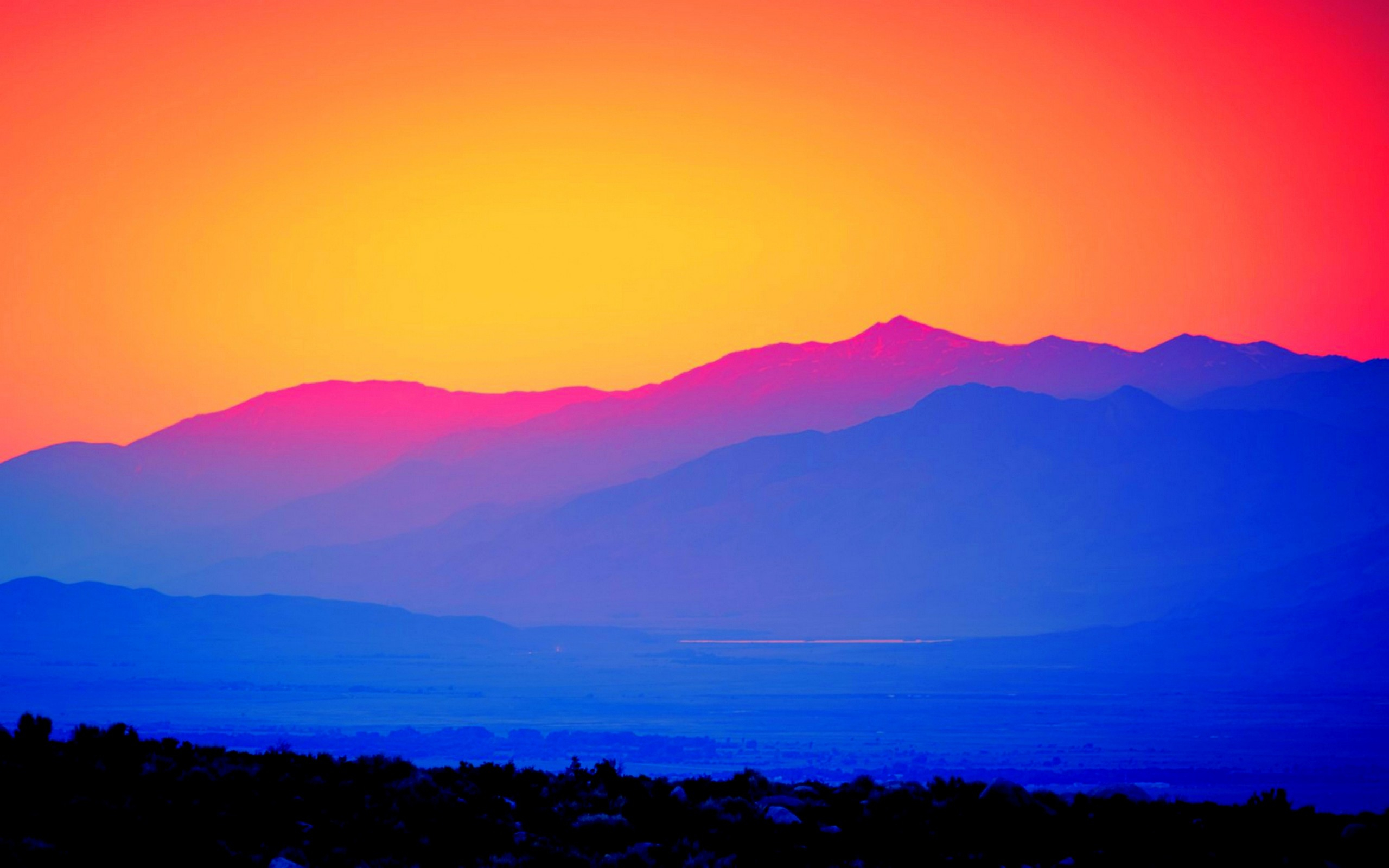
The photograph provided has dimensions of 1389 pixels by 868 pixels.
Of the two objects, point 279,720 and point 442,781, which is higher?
point 279,720

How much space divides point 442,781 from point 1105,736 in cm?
11171

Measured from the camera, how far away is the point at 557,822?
1520cm

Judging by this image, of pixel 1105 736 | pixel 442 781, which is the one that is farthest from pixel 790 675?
pixel 442 781

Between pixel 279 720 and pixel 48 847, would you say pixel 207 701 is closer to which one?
pixel 279 720

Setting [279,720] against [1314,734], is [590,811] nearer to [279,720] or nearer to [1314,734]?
[1314,734]

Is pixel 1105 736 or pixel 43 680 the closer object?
pixel 1105 736

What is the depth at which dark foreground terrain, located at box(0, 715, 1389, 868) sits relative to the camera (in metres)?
13.2

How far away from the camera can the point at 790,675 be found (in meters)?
179

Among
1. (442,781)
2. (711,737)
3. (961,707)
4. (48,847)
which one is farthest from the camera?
(961,707)

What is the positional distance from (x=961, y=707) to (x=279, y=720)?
223 ft

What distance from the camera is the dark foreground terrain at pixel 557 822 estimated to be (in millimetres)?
13164

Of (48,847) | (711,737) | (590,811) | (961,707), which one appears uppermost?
(961,707)

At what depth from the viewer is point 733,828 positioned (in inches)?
578

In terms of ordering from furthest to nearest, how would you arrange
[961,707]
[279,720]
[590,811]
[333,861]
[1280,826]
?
[961,707], [279,720], [590,811], [1280,826], [333,861]
